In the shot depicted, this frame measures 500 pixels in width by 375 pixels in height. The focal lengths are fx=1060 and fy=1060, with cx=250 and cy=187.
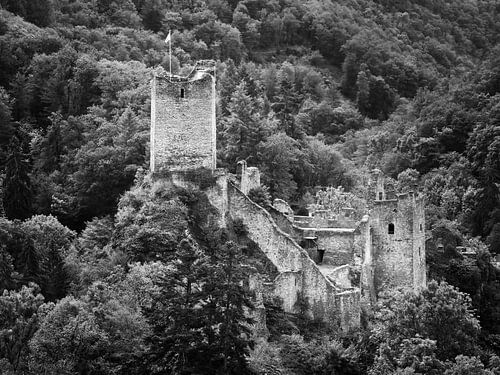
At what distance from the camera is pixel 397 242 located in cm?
5141

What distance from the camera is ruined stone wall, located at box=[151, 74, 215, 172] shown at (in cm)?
5009

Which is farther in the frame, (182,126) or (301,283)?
(182,126)

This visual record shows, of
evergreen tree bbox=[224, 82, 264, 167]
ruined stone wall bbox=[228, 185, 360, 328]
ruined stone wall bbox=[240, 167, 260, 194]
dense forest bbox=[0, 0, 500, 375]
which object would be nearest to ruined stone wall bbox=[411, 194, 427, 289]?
dense forest bbox=[0, 0, 500, 375]

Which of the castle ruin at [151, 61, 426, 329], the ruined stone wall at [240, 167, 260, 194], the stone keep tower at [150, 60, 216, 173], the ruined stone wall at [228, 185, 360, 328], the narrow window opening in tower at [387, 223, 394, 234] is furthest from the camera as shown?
the ruined stone wall at [240, 167, 260, 194]

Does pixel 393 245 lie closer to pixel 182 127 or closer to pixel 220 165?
pixel 182 127

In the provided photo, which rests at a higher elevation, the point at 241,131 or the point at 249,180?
the point at 241,131

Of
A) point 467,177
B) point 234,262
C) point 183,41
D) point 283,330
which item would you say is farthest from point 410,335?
point 183,41

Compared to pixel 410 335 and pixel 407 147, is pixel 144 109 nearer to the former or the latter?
pixel 410 335

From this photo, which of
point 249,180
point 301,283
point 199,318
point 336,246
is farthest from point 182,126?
point 199,318

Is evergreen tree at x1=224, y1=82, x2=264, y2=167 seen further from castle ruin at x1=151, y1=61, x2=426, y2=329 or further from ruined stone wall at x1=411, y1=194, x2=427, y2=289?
ruined stone wall at x1=411, y1=194, x2=427, y2=289

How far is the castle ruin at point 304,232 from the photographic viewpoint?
4762 centimetres

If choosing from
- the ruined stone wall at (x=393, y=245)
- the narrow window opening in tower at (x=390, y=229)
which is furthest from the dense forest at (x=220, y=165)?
the narrow window opening in tower at (x=390, y=229)

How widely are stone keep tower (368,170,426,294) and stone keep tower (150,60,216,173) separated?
8.67m

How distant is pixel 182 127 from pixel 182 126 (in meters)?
0.05
